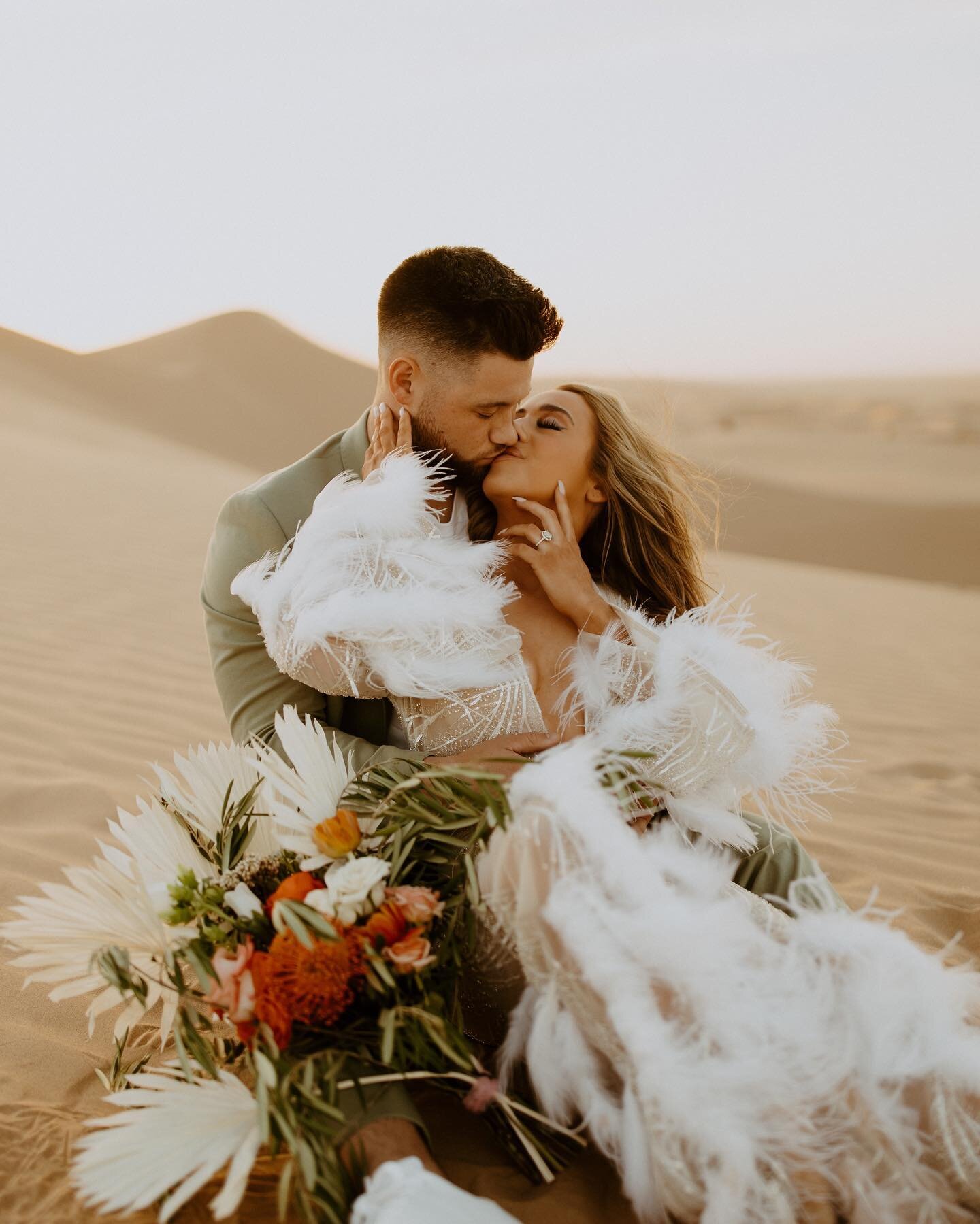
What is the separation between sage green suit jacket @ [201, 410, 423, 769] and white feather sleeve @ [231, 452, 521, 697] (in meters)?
0.45

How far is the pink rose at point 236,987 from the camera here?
173 centimetres

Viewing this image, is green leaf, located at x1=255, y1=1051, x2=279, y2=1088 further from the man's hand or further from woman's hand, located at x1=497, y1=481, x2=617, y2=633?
woman's hand, located at x1=497, y1=481, x2=617, y2=633

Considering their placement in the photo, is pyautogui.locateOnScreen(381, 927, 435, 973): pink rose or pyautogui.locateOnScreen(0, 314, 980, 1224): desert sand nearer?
pyautogui.locateOnScreen(381, 927, 435, 973): pink rose

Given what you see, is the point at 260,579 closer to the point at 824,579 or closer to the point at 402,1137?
the point at 402,1137

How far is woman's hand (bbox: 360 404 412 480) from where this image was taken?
2.79 metres

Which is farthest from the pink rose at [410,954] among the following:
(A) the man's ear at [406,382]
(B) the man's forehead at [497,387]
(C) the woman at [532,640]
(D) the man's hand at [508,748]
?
(A) the man's ear at [406,382]

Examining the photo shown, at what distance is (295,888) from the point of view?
1.84 metres

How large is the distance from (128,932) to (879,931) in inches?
53.7

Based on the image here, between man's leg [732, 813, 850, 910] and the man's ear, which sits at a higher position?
the man's ear

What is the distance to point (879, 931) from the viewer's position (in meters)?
1.95

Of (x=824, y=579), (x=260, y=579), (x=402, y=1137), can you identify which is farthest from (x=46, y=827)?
(x=824, y=579)

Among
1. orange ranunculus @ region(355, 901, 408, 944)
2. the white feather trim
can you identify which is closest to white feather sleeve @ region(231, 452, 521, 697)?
the white feather trim

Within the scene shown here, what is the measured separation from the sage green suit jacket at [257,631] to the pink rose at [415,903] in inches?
40.6

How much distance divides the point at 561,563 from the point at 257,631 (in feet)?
2.91
